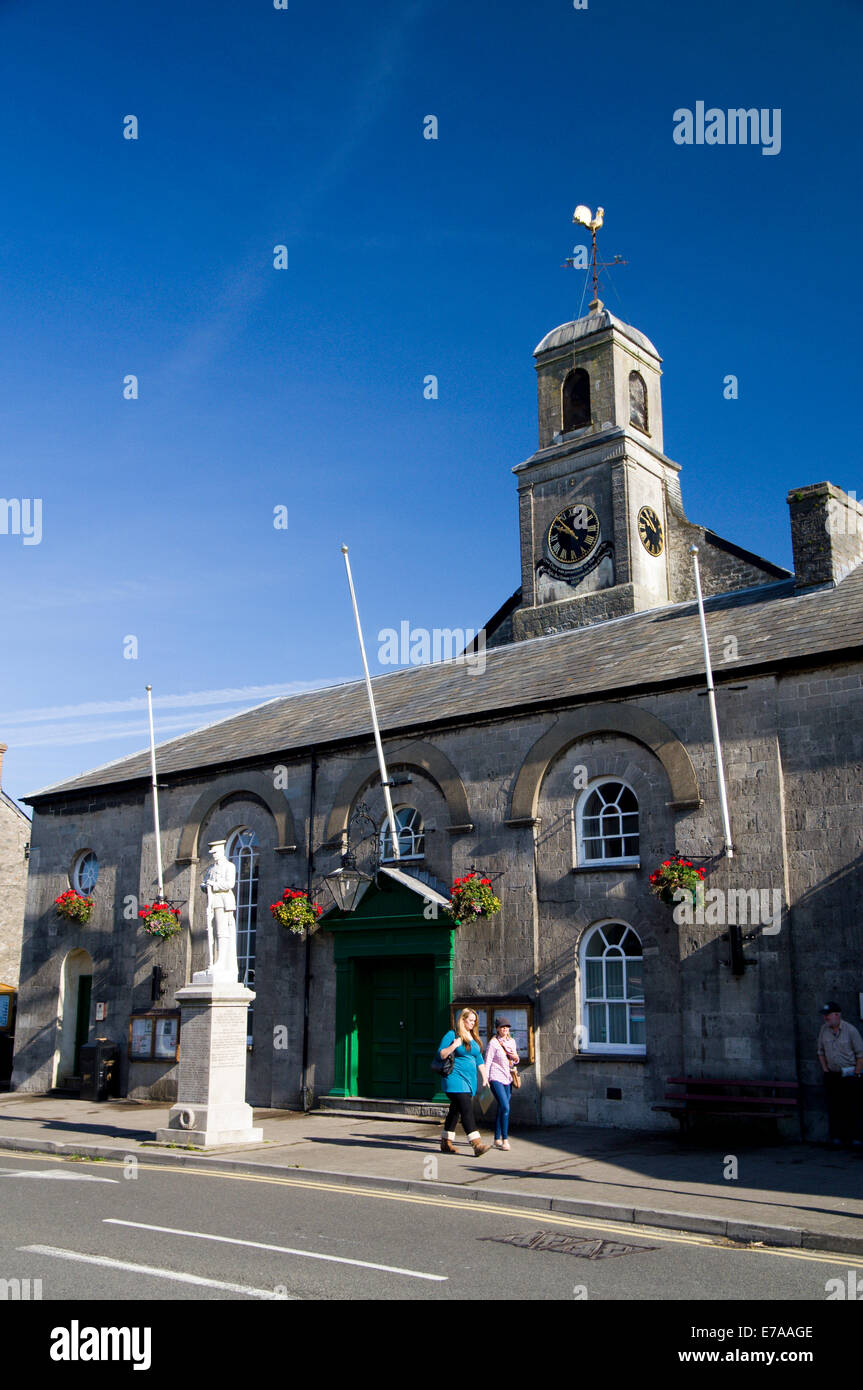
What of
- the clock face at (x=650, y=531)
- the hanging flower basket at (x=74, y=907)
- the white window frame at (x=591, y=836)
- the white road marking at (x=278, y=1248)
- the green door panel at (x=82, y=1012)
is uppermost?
the clock face at (x=650, y=531)

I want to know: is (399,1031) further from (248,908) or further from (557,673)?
(557,673)

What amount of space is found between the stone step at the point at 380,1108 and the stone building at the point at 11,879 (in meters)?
18.8

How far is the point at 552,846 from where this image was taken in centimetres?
1802

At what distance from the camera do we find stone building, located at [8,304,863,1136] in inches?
612

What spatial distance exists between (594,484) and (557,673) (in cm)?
1019

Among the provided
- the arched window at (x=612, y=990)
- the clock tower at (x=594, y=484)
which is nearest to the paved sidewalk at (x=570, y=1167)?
the arched window at (x=612, y=990)

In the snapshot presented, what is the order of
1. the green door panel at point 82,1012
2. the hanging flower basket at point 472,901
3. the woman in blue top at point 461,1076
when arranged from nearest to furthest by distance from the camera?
the woman in blue top at point 461,1076 < the hanging flower basket at point 472,901 < the green door panel at point 82,1012

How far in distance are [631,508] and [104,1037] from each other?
16.8m

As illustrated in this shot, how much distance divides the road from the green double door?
712 centimetres

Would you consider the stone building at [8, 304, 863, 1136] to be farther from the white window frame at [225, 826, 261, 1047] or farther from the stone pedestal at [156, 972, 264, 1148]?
the stone pedestal at [156, 972, 264, 1148]

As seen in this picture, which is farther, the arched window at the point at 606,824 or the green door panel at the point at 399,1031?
the green door panel at the point at 399,1031

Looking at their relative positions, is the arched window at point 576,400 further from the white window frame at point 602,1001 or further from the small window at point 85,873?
the white window frame at point 602,1001

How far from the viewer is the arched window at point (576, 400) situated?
3006 cm

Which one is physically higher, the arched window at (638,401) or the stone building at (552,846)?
the arched window at (638,401)
